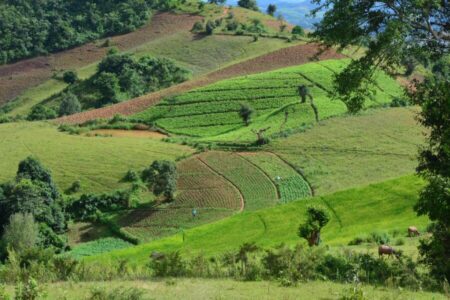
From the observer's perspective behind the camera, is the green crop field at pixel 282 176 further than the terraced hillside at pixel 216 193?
Yes

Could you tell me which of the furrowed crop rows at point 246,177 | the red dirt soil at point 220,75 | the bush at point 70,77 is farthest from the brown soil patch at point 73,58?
the furrowed crop rows at point 246,177

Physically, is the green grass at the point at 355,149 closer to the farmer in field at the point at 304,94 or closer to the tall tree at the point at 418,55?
the farmer in field at the point at 304,94

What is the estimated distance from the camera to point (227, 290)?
1602 cm

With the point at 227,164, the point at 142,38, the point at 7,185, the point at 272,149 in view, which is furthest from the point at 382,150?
the point at 142,38

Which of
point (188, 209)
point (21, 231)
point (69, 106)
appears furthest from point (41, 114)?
point (21, 231)

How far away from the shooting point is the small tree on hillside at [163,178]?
5766cm

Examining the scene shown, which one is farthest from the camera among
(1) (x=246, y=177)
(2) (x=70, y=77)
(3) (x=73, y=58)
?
(3) (x=73, y=58)

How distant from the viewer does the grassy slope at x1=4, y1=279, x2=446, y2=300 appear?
49.3 feet

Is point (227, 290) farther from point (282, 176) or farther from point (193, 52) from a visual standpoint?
point (193, 52)

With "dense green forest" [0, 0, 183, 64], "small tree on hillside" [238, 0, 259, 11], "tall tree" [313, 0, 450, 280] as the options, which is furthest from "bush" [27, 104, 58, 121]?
"tall tree" [313, 0, 450, 280]

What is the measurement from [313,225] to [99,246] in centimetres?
2435

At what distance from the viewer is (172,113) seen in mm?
90812

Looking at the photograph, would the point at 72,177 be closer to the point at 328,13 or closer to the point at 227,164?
the point at 227,164

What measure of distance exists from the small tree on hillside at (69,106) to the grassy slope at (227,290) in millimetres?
87382
